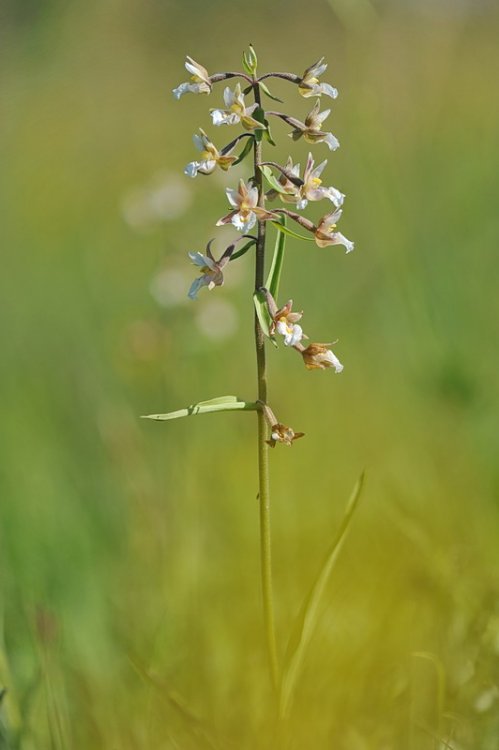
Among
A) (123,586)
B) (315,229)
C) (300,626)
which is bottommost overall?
(123,586)

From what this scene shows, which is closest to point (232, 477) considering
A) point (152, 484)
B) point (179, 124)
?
point (152, 484)

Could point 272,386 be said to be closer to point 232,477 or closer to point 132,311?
point 232,477

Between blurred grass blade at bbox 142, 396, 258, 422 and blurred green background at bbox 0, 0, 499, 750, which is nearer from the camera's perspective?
blurred grass blade at bbox 142, 396, 258, 422

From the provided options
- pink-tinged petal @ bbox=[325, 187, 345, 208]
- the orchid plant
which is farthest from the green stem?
pink-tinged petal @ bbox=[325, 187, 345, 208]

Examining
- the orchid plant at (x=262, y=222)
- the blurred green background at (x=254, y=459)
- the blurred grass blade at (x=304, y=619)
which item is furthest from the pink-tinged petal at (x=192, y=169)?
the blurred green background at (x=254, y=459)

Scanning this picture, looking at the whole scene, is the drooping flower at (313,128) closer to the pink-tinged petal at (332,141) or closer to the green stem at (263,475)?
the pink-tinged petal at (332,141)

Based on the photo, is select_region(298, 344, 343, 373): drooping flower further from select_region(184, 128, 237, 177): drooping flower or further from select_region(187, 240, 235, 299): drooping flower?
select_region(184, 128, 237, 177): drooping flower

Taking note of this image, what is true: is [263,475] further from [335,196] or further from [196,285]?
[335,196]
